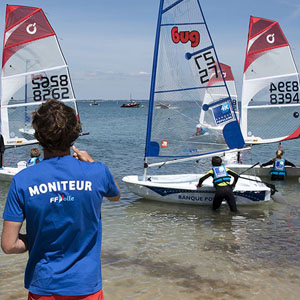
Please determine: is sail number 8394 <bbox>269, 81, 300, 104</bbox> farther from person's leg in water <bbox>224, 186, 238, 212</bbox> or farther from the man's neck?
the man's neck

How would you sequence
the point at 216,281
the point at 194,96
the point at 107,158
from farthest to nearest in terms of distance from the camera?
the point at 107,158 < the point at 194,96 < the point at 216,281

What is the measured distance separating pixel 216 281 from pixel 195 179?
17.9ft

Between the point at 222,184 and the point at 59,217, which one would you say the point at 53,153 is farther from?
the point at 222,184

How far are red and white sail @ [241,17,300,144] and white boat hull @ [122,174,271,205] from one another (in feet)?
20.1

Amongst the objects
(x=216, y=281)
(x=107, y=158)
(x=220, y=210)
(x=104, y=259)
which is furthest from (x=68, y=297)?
(x=107, y=158)

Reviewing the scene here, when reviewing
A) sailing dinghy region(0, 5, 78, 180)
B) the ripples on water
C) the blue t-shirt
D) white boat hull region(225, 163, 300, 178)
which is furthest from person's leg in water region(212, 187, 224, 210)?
the blue t-shirt

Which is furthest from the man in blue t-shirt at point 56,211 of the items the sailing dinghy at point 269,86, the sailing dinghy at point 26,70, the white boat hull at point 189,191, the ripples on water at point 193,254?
the sailing dinghy at point 269,86

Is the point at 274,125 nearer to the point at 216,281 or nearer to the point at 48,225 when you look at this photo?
the point at 216,281

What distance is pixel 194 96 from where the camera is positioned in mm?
10281

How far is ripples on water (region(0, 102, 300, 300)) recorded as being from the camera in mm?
5145

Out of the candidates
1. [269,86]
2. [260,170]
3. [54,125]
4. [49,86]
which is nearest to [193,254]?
[54,125]

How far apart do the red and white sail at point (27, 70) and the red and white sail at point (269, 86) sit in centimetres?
714

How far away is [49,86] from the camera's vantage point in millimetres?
13523

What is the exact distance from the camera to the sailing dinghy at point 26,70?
1291cm
